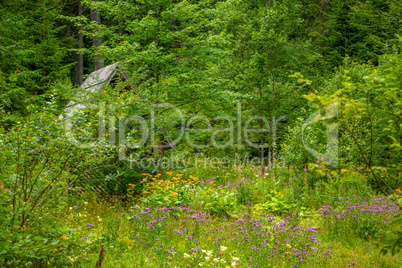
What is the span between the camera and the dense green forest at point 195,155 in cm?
347

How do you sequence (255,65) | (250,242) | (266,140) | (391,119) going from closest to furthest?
(391,119), (250,242), (255,65), (266,140)

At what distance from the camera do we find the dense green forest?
3473 mm

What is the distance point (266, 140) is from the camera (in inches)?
537

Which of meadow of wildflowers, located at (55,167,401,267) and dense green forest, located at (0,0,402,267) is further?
meadow of wildflowers, located at (55,167,401,267)

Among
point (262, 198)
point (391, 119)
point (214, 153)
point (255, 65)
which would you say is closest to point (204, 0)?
point (255, 65)

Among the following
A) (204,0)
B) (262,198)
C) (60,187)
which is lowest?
(262,198)

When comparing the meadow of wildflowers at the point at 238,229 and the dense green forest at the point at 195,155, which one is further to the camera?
the meadow of wildflowers at the point at 238,229

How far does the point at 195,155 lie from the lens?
38.4 feet

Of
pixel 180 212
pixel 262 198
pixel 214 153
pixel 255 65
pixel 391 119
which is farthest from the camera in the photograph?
pixel 214 153

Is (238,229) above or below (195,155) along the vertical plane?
below

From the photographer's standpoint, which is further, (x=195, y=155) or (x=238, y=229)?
(x=195, y=155)

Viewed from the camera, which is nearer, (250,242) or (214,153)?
(250,242)

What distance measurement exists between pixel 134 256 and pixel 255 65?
899 centimetres

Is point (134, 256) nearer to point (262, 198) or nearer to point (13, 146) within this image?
point (13, 146)
